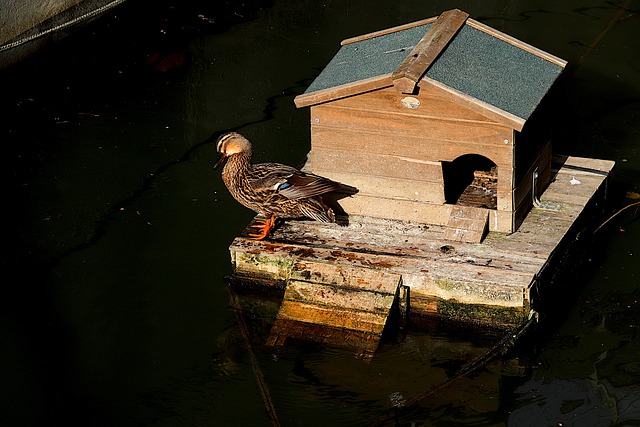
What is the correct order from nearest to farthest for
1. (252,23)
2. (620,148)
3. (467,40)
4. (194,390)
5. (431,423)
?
(431,423) < (194,390) < (467,40) < (620,148) < (252,23)

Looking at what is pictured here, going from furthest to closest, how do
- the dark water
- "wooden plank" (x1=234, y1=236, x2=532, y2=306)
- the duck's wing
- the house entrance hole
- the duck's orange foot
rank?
the house entrance hole, the duck's orange foot, the duck's wing, "wooden plank" (x1=234, y1=236, x2=532, y2=306), the dark water

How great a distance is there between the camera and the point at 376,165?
6.43 m

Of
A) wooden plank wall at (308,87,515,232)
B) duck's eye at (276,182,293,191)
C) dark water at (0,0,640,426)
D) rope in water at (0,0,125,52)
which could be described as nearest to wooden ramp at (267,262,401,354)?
dark water at (0,0,640,426)

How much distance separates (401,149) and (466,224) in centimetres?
58

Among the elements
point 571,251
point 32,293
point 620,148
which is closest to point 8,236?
point 32,293

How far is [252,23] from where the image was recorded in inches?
428

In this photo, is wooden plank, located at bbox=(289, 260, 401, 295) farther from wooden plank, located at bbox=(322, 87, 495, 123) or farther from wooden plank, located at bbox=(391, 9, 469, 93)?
wooden plank, located at bbox=(391, 9, 469, 93)

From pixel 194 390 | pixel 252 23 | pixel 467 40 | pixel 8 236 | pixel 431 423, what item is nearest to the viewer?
pixel 431 423

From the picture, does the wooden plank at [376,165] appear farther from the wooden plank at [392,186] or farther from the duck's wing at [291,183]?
the duck's wing at [291,183]

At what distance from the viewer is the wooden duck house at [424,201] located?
19.6 ft

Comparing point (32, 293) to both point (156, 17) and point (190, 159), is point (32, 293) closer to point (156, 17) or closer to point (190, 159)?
point (190, 159)

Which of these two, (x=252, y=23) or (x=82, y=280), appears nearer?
(x=82, y=280)

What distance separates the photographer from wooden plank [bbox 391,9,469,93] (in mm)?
5953

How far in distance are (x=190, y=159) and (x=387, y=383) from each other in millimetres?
3226
